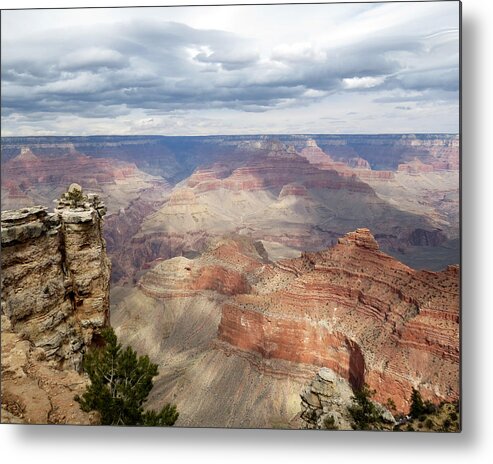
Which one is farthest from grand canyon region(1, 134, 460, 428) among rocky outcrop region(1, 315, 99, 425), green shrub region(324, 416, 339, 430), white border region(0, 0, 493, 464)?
white border region(0, 0, 493, 464)

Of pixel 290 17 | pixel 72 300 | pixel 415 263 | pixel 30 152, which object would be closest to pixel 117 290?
pixel 30 152

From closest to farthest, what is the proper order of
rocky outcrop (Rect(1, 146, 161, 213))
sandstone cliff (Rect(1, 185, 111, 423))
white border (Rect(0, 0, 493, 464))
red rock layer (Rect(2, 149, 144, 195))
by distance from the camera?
white border (Rect(0, 0, 493, 464)) → sandstone cliff (Rect(1, 185, 111, 423)) → rocky outcrop (Rect(1, 146, 161, 213)) → red rock layer (Rect(2, 149, 144, 195))

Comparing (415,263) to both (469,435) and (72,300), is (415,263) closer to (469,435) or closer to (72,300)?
(469,435)

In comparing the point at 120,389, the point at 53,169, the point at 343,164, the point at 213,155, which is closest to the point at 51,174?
the point at 53,169

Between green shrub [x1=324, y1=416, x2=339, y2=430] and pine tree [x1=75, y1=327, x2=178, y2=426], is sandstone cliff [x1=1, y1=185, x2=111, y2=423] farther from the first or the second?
green shrub [x1=324, y1=416, x2=339, y2=430]

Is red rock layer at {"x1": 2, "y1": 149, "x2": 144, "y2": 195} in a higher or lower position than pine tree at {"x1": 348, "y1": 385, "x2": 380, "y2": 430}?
higher
